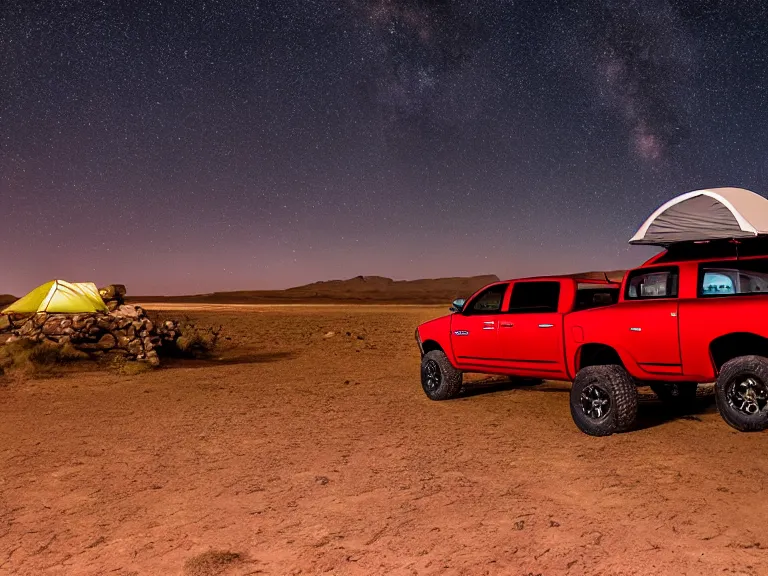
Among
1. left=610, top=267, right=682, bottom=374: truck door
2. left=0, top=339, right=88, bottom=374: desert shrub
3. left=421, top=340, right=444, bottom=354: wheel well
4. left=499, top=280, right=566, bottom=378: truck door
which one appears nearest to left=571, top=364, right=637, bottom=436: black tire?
left=610, top=267, right=682, bottom=374: truck door

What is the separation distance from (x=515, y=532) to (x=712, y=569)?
128 cm

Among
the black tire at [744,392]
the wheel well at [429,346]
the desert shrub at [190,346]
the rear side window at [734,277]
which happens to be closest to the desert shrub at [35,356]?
the desert shrub at [190,346]

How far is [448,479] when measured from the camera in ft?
21.0

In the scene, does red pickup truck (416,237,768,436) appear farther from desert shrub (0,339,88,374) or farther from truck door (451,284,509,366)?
desert shrub (0,339,88,374)

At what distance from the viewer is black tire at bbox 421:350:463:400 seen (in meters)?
10.8

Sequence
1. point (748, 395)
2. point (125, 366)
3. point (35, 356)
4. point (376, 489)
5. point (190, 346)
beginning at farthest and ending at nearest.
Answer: point (190, 346) → point (35, 356) → point (125, 366) → point (748, 395) → point (376, 489)

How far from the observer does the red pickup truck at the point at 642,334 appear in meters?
7.27

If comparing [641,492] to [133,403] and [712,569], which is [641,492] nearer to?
[712,569]

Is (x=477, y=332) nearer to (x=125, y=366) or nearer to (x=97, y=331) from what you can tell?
(x=125, y=366)

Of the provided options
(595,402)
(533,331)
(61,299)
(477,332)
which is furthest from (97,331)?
(595,402)

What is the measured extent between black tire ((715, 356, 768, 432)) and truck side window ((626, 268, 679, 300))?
113 centimetres

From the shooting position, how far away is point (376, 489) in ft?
20.3

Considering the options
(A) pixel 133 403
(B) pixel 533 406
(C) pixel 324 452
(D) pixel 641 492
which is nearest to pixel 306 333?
(A) pixel 133 403

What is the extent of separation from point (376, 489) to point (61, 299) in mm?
13875
